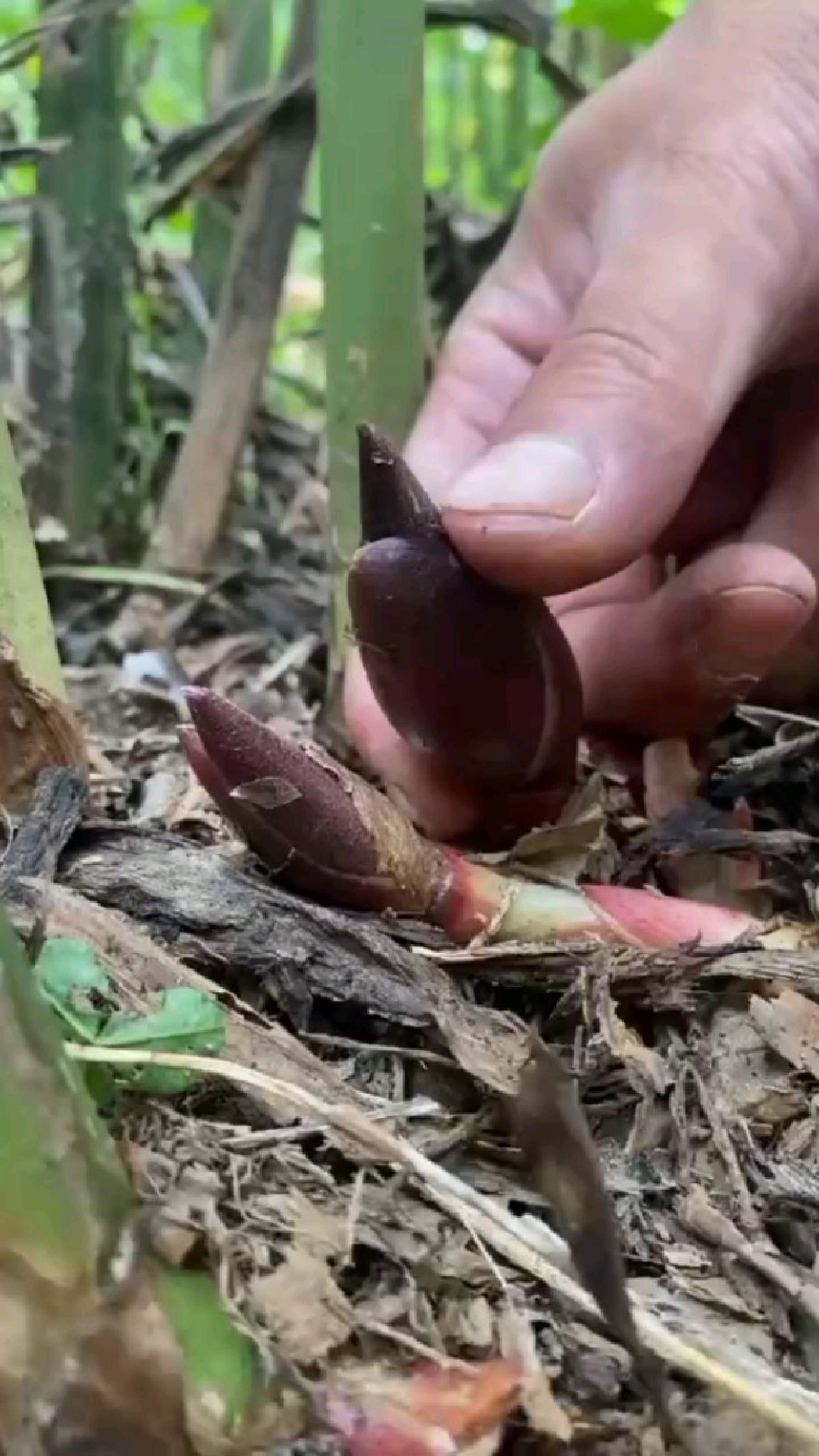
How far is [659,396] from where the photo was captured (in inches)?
32.4

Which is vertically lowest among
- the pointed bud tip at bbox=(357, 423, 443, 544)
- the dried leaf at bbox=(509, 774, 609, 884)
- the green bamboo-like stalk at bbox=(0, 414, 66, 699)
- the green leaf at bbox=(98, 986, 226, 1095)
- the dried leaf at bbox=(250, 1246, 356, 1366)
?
the dried leaf at bbox=(509, 774, 609, 884)

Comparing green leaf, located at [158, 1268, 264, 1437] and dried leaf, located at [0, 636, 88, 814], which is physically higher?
dried leaf, located at [0, 636, 88, 814]

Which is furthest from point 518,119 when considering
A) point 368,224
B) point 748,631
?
point 748,631

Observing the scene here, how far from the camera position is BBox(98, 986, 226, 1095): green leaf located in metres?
0.52

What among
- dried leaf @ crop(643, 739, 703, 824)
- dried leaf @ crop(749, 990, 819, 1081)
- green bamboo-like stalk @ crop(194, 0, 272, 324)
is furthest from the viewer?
green bamboo-like stalk @ crop(194, 0, 272, 324)

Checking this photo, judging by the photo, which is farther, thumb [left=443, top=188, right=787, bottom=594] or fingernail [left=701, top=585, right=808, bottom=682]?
fingernail [left=701, top=585, right=808, bottom=682]

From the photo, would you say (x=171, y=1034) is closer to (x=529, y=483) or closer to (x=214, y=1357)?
(x=214, y=1357)

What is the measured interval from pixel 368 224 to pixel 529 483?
0.26 metres

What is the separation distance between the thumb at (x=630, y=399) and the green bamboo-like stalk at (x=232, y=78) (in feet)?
2.27

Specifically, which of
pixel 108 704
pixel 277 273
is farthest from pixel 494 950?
pixel 277 273

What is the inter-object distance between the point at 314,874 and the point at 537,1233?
0.67ft

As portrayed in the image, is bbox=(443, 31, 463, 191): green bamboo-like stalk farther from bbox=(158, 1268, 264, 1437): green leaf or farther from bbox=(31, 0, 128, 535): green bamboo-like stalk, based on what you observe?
bbox=(158, 1268, 264, 1437): green leaf

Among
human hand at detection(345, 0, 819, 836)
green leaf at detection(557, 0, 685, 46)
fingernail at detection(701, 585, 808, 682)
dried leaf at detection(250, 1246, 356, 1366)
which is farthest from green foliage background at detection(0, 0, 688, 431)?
dried leaf at detection(250, 1246, 356, 1366)

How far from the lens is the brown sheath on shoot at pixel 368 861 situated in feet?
2.02
